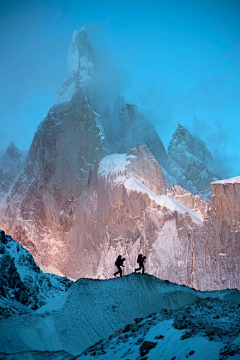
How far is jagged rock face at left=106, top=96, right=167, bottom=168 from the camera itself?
9319 cm

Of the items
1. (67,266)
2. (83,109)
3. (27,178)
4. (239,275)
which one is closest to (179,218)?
(239,275)

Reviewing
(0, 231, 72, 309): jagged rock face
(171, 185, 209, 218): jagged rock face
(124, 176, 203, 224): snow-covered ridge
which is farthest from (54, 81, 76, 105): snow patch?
(0, 231, 72, 309): jagged rock face

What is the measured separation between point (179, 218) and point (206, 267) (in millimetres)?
8362

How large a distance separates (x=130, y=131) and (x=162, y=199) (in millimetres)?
32650

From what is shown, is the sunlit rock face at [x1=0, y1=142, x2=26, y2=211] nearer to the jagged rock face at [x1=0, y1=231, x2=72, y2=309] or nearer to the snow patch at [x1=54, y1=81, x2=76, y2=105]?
the snow patch at [x1=54, y1=81, x2=76, y2=105]

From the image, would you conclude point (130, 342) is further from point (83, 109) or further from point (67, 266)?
point (83, 109)

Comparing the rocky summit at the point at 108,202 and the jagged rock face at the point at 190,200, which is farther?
the jagged rock face at the point at 190,200

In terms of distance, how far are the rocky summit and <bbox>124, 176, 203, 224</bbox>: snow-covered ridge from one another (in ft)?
0.66

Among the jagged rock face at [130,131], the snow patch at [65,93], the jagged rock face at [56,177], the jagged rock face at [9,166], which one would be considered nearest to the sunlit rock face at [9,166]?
the jagged rock face at [9,166]

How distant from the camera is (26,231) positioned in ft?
261

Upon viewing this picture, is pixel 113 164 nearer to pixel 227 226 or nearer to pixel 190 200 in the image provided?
pixel 190 200

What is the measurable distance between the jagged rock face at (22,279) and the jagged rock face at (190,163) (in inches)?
2060

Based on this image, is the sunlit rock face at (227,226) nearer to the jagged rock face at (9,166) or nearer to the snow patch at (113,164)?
the snow patch at (113,164)

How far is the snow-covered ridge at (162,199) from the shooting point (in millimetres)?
64875
